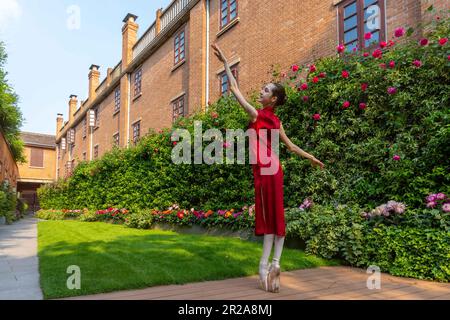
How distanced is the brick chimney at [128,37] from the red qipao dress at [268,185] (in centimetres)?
1907

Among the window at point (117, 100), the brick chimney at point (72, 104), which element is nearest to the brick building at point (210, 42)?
the window at point (117, 100)

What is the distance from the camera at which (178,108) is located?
594 inches

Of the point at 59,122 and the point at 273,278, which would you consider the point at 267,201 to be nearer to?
the point at 273,278

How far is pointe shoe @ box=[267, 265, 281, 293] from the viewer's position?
310cm

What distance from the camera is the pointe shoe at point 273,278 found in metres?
3.10

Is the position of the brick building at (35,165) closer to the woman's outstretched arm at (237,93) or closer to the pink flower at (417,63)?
the pink flower at (417,63)

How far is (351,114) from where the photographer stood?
6.06 meters

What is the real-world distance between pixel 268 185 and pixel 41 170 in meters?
42.8

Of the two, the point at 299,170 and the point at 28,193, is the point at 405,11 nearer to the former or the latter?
the point at 299,170

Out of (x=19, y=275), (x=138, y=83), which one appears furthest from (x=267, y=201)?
(x=138, y=83)

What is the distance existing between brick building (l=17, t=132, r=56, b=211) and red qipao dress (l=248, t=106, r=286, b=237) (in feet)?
133

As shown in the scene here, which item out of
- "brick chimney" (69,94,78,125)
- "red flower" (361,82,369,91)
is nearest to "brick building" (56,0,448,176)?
"red flower" (361,82,369,91)

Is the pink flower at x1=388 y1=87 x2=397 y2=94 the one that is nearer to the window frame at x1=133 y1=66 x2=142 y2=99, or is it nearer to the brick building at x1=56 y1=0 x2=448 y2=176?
the brick building at x1=56 y1=0 x2=448 y2=176
